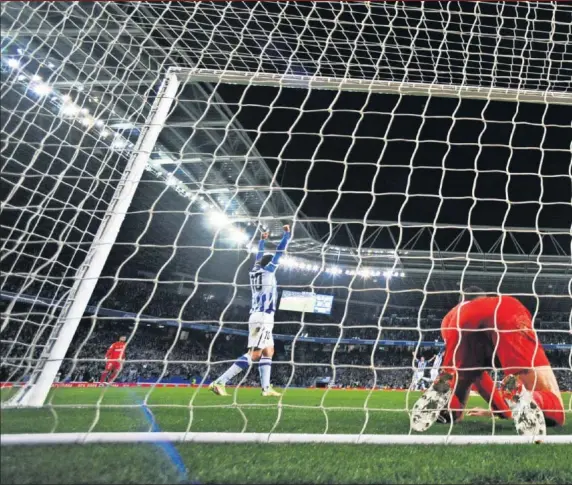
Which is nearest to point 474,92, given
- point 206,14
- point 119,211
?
point 206,14

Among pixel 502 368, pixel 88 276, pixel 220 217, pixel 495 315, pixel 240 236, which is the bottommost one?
pixel 88 276

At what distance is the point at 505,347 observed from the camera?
2.54 m

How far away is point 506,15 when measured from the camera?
341 centimetres

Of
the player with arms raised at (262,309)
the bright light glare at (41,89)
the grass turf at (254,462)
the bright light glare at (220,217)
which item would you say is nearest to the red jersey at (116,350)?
the bright light glare at (220,217)

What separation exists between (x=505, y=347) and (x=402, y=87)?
1893 mm

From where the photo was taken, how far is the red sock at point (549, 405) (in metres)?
2.38

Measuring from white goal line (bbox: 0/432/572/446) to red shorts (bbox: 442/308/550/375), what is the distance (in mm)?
401

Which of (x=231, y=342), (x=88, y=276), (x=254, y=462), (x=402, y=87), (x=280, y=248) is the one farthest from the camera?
(x=231, y=342)

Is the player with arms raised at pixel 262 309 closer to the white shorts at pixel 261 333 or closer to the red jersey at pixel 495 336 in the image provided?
the white shorts at pixel 261 333

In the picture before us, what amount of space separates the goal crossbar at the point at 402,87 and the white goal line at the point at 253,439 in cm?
226

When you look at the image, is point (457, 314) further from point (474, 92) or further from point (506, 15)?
point (506, 15)

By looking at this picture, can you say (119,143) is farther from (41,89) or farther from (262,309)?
(262,309)

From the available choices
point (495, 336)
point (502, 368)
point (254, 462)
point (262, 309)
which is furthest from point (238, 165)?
point (254, 462)

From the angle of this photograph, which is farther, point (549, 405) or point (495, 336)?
point (495, 336)
